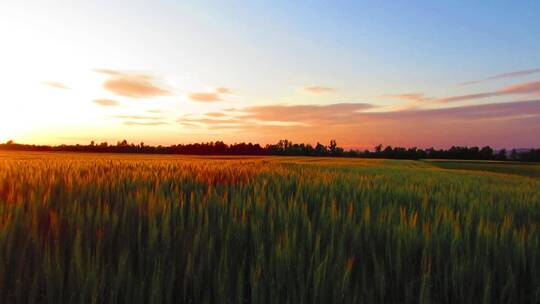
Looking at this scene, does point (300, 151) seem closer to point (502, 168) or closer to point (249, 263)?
point (502, 168)

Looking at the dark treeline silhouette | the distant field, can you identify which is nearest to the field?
the distant field

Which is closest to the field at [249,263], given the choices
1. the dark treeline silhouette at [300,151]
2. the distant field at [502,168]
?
the distant field at [502,168]

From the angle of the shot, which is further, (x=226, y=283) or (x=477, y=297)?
(x=477, y=297)

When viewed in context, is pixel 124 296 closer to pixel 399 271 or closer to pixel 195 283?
pixel 195 283

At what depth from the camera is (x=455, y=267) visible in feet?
4.76

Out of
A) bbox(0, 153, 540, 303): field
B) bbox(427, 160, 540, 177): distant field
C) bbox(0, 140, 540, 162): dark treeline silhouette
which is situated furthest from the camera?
bbox(0, 140, 540, 162): dark treeline silhouette

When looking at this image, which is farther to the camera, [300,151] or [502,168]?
[300,151]

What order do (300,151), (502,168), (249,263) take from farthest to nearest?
(300,151) → (502,168) → (249,263)

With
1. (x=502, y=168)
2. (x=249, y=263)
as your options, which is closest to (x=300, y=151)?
(x=502, y=168)

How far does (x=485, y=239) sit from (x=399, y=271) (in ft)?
2.35

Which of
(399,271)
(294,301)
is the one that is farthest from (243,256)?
(399,271)

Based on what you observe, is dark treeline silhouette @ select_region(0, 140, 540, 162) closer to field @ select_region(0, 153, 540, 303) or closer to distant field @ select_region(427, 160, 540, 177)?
distant field @ select_region(427, 160, 540, 177)

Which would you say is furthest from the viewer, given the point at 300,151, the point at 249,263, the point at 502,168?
the point at 300,151

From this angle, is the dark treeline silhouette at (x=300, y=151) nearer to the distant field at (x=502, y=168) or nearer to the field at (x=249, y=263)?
the distant field at (x=502, y=168)
